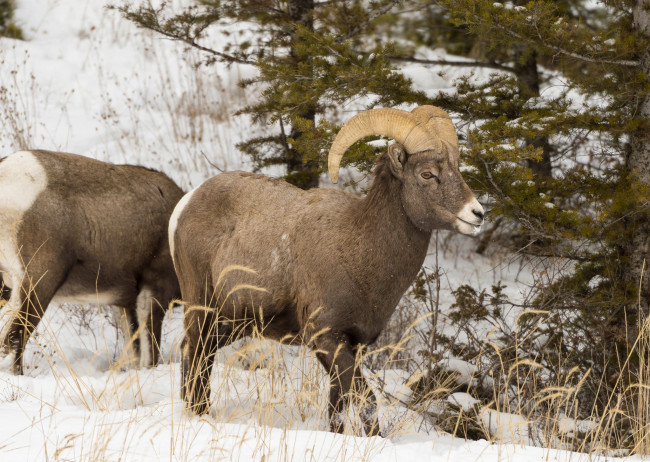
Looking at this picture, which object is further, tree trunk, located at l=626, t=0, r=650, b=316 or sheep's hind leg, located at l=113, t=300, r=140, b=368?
sheep's hind leg, located at l=113, t=300, r=140, b=368

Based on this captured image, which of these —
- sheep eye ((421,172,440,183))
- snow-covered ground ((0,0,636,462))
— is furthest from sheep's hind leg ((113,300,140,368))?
sheep eye ((421,172,440,183))

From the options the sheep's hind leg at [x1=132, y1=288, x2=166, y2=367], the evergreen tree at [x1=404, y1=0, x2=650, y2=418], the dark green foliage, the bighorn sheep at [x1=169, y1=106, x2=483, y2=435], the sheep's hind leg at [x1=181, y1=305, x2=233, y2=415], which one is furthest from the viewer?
the dark green foliage

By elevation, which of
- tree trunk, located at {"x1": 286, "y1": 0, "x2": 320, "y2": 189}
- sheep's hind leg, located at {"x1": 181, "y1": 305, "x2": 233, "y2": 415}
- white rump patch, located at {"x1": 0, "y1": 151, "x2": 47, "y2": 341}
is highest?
tree trunk, located at {"x1": 286, "y1": 0, "x2": 320, "y2": 189}

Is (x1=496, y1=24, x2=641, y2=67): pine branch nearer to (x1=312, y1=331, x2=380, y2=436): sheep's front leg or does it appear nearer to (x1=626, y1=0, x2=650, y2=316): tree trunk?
(x1=626, y1=0, x2=650, y2=316): tree trunk

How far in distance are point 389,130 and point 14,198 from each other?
10.2 ft

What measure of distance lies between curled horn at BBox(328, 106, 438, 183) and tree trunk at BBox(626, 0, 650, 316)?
6.88 feet

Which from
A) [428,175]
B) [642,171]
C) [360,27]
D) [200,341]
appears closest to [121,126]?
[360,27]

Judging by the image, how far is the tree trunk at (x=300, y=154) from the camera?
770 cm

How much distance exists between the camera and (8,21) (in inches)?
536

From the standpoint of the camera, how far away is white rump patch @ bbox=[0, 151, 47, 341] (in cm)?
609

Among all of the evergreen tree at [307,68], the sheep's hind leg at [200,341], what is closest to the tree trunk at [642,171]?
the evergreen tree at [307,68]

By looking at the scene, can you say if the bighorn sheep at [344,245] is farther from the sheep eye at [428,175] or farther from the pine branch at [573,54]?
the pine branch at [573,54]

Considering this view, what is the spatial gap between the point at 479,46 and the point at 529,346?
7457mm

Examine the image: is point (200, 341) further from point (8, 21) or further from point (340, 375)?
point (8, 21)
